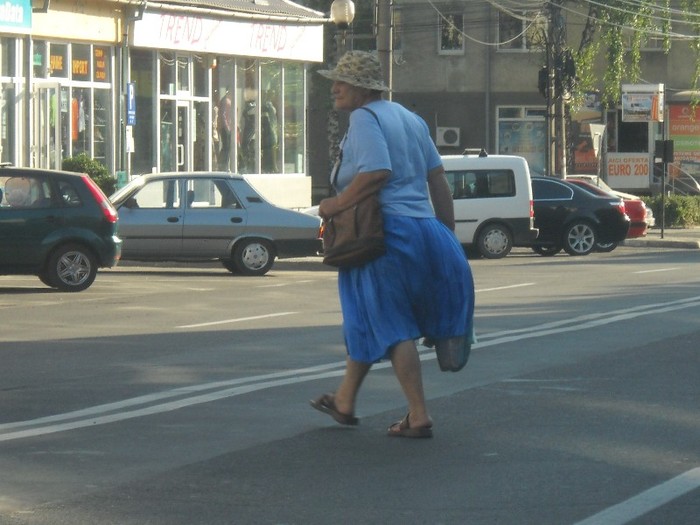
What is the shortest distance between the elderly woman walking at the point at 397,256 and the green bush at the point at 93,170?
21.6m

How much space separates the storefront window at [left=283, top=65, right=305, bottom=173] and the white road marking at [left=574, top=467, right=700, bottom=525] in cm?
3111

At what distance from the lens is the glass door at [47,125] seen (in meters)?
29.8

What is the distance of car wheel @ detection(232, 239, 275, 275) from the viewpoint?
23.0m

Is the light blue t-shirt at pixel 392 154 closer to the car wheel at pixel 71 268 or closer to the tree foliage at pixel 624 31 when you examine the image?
the car wheel at pixel 71 268

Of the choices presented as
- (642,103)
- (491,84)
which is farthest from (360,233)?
(491,84)

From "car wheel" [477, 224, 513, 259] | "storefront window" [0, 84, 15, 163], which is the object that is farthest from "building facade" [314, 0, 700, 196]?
"storefront window" [0, 84, 15, 163]

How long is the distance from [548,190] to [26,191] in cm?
1361

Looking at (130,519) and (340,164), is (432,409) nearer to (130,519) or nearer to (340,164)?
(340,164)

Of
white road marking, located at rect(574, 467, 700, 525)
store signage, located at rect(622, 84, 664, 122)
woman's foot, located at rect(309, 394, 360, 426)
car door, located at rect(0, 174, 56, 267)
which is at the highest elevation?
store signage, located at rect(622, 84, 664, 122)

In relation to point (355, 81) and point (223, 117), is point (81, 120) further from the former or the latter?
point (355, 81)

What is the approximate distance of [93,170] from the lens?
29.0 metres

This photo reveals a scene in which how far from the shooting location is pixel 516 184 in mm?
28750

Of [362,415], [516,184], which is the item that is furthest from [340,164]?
[516,184]

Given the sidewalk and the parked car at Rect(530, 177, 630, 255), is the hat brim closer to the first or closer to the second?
the parked car at Rect(530, 177, 630, 255)
